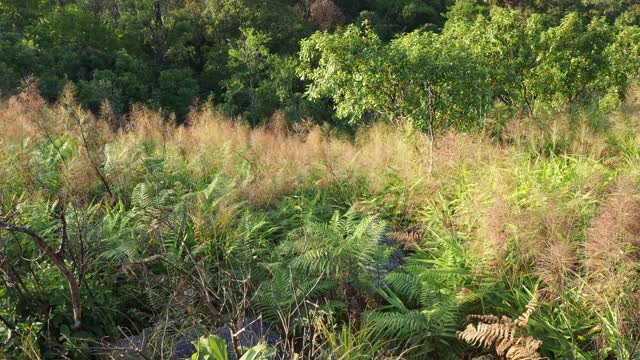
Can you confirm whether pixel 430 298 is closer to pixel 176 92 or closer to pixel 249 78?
pixel 176 92

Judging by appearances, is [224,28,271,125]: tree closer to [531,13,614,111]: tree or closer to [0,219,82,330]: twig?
[531,13,614,111]: tree

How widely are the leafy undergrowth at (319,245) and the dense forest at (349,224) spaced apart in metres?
0.02

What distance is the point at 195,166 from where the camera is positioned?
5.57 metres

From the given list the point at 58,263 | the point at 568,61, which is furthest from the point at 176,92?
the point at 58,263

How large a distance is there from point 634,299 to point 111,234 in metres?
3.47

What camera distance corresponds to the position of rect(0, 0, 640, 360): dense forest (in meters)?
2.87

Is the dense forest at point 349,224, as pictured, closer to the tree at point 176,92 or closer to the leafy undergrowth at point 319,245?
the leafy undergrowth at point 319,245

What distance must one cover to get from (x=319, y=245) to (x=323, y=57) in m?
4.25

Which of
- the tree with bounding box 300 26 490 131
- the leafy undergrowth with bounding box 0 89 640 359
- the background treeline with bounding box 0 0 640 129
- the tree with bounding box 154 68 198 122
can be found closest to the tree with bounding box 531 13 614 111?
the background treeline with bounding box 0 0 640 129

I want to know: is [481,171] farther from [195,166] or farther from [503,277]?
[195,166]

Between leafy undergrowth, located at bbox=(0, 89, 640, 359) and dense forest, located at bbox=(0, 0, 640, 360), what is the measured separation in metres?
0.02

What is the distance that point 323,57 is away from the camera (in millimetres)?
7348

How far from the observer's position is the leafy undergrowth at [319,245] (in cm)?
288

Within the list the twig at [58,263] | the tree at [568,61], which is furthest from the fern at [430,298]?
the tree at [568,61]
